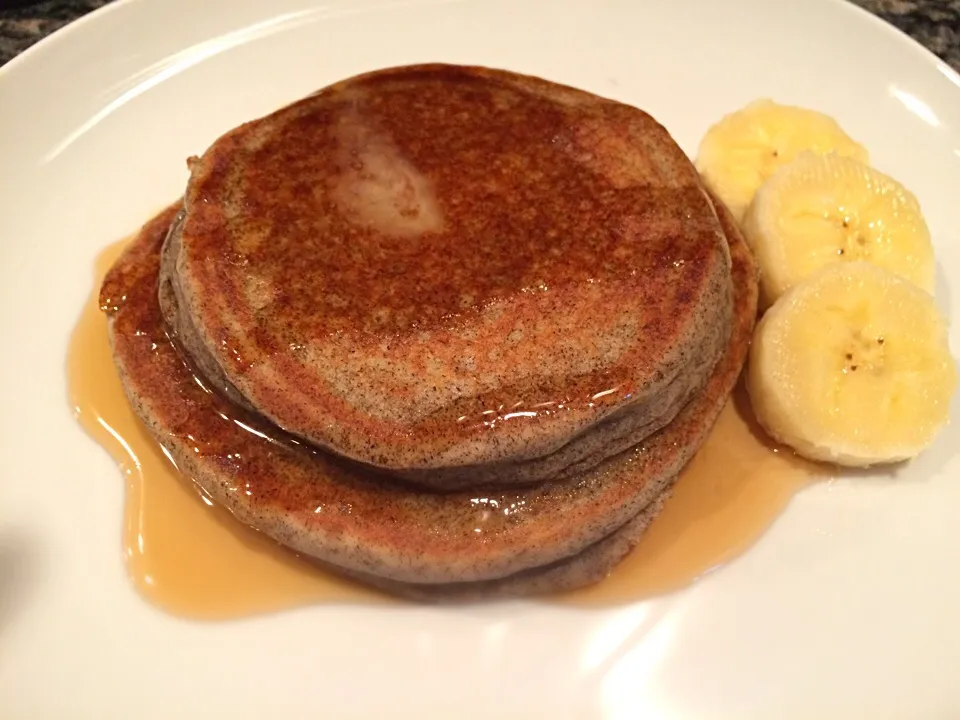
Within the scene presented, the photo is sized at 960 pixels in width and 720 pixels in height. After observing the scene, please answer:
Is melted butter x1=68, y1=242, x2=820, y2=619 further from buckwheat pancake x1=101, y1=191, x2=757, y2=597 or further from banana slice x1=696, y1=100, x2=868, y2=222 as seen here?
banana slice x1=696, y1=100, x2=868, y2=222

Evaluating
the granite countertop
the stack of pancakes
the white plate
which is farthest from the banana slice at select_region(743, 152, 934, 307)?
the granite countertop

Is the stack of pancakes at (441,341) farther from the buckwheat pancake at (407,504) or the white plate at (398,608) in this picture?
the white plate at (398,608)

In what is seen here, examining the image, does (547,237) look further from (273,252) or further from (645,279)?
(273,252)

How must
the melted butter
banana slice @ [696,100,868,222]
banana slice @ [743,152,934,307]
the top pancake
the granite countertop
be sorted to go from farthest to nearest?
1. the granite countertop
2. banana slice @ [696,100,868,222]
3. banana slice @ [743,152,934,307]
4. the melted butter
5. the top pancake

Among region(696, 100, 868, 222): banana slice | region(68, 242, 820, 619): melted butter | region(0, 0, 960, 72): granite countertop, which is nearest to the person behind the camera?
region(68, 242, 820, 619): melted butter

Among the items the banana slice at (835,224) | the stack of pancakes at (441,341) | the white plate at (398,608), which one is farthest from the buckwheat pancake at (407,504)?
the banana slice at (835,224)

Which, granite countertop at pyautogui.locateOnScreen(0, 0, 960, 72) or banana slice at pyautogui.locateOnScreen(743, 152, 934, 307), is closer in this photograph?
banana slice at pyautogui.locateOnScreen(743, 152, 934, 307)
